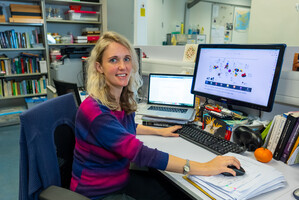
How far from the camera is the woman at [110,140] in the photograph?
0.96 metres

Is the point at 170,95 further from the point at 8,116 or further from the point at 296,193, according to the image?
the point at 8,116

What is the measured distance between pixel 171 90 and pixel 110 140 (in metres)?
0.81

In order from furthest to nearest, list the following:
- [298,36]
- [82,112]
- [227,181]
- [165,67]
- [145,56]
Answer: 1. [298,36]
2. [145,56]
3. [165,67]
4. [82,112]
5. [227,181]

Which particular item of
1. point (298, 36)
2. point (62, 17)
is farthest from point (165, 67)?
point (62, 17)

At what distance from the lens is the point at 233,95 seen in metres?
1.35

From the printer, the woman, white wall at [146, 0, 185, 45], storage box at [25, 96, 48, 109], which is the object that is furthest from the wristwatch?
white wall at [146, 0, 185, 45]

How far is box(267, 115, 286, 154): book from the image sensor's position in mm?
1080

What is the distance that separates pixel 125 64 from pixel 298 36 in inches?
101

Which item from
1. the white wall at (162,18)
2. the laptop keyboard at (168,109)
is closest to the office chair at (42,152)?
the laptop keyboard at (168,109)

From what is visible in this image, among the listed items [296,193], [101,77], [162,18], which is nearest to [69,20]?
[162,18]

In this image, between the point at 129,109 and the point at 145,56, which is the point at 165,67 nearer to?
the point at 145,56

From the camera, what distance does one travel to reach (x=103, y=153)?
1021 millimetres

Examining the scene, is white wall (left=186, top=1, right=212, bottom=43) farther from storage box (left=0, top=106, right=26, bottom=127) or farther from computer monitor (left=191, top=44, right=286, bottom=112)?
computer monitor (left=191, top=44, right=286, bottom=112)

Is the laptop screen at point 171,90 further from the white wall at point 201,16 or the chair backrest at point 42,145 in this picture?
the white wall at point 201,16
